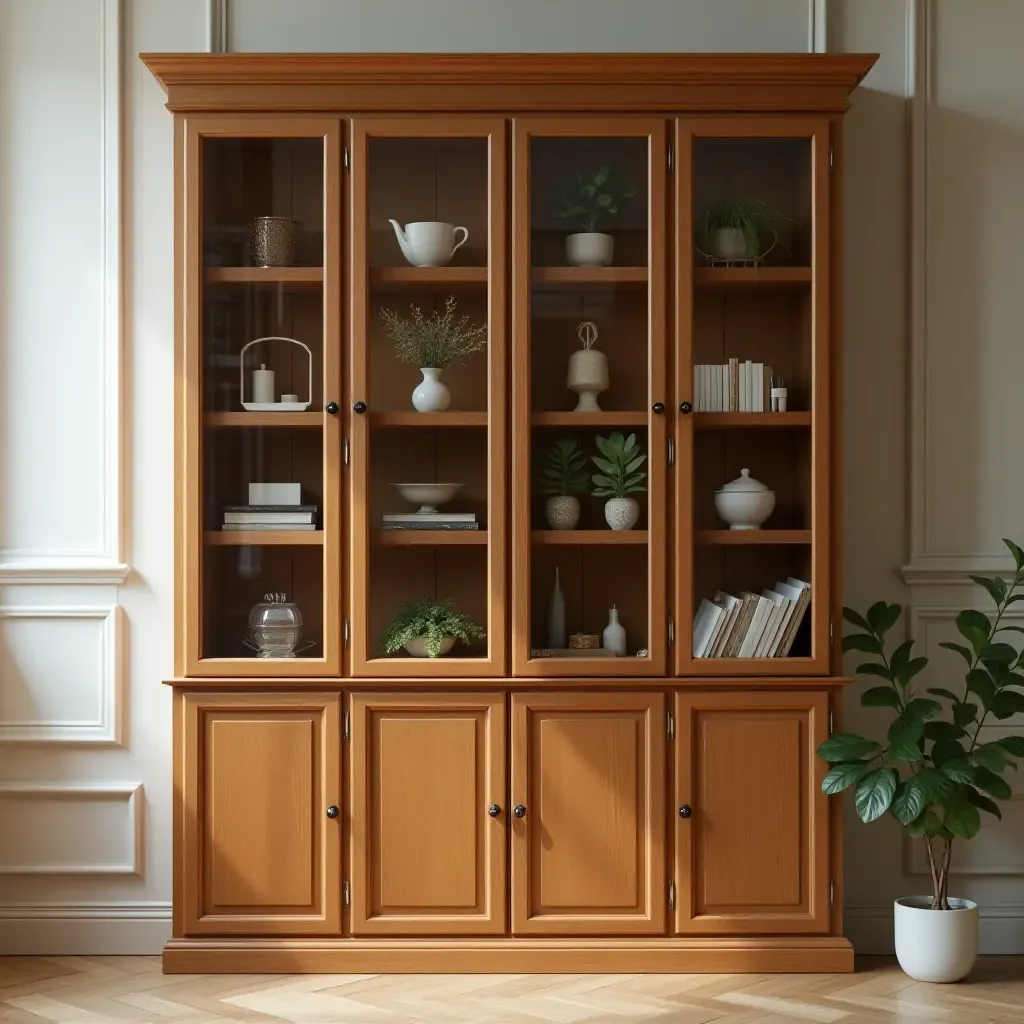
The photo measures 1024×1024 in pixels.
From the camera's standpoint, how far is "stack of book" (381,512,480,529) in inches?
125

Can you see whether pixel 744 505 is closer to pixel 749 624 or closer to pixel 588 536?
pixel 749 624

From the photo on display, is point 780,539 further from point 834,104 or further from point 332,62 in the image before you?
point 332,62

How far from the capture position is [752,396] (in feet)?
10.4

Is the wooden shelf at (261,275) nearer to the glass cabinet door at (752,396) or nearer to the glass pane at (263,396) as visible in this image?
the glass pane at (263,396)

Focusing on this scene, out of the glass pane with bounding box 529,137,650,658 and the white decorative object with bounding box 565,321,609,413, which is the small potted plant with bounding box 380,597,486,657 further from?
the white decorative object with bounding box 565,321,609,413

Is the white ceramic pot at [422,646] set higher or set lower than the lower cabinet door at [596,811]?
higher

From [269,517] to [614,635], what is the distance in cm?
94

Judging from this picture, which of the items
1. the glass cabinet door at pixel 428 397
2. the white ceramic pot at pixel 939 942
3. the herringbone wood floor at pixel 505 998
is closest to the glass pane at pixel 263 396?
the glass cabinet door at pixel 428 397

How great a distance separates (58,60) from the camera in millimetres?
3471

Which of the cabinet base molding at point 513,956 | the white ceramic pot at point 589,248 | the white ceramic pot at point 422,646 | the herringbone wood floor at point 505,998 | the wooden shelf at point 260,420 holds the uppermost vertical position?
the white ceramic pot at point 589,248

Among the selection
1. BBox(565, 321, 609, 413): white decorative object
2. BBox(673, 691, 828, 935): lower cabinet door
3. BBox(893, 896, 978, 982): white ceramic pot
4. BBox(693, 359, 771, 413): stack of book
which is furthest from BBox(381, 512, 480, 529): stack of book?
BBox(893, 896, 978, 982): white ceramic pot

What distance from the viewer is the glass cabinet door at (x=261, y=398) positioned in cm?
314

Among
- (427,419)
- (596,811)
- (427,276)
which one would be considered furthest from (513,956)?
(427,276)

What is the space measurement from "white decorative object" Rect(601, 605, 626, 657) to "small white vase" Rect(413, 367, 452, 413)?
0.68 m
